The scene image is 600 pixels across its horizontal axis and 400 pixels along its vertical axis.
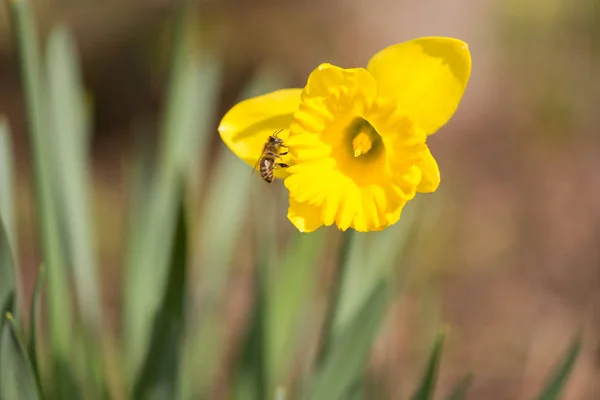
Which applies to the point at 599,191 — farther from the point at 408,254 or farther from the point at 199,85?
the point at 199,85

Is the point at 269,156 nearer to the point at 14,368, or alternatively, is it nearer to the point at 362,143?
the point at 362,143

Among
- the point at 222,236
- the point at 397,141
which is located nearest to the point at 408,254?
the point at 222,236

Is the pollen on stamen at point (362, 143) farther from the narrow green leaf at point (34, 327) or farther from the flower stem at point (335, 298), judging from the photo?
the narrow green leaf at point (34, 327)

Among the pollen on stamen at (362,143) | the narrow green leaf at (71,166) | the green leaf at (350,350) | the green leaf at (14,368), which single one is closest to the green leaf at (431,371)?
the green leaf at (350,350)

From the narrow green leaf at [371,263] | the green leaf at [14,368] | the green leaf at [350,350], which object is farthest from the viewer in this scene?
the narrow green leaf at [371,263]

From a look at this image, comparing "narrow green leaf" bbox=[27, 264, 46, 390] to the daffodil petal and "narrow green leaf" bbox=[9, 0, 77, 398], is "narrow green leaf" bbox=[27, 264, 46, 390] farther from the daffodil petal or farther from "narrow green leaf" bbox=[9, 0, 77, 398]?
the daffodil petal

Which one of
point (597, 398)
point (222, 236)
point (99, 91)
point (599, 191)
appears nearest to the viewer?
point (222, 236)

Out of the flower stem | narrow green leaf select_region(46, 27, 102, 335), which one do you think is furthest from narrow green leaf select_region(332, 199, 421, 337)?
narrow green leaf select_region(46, 27, 102, 335)
